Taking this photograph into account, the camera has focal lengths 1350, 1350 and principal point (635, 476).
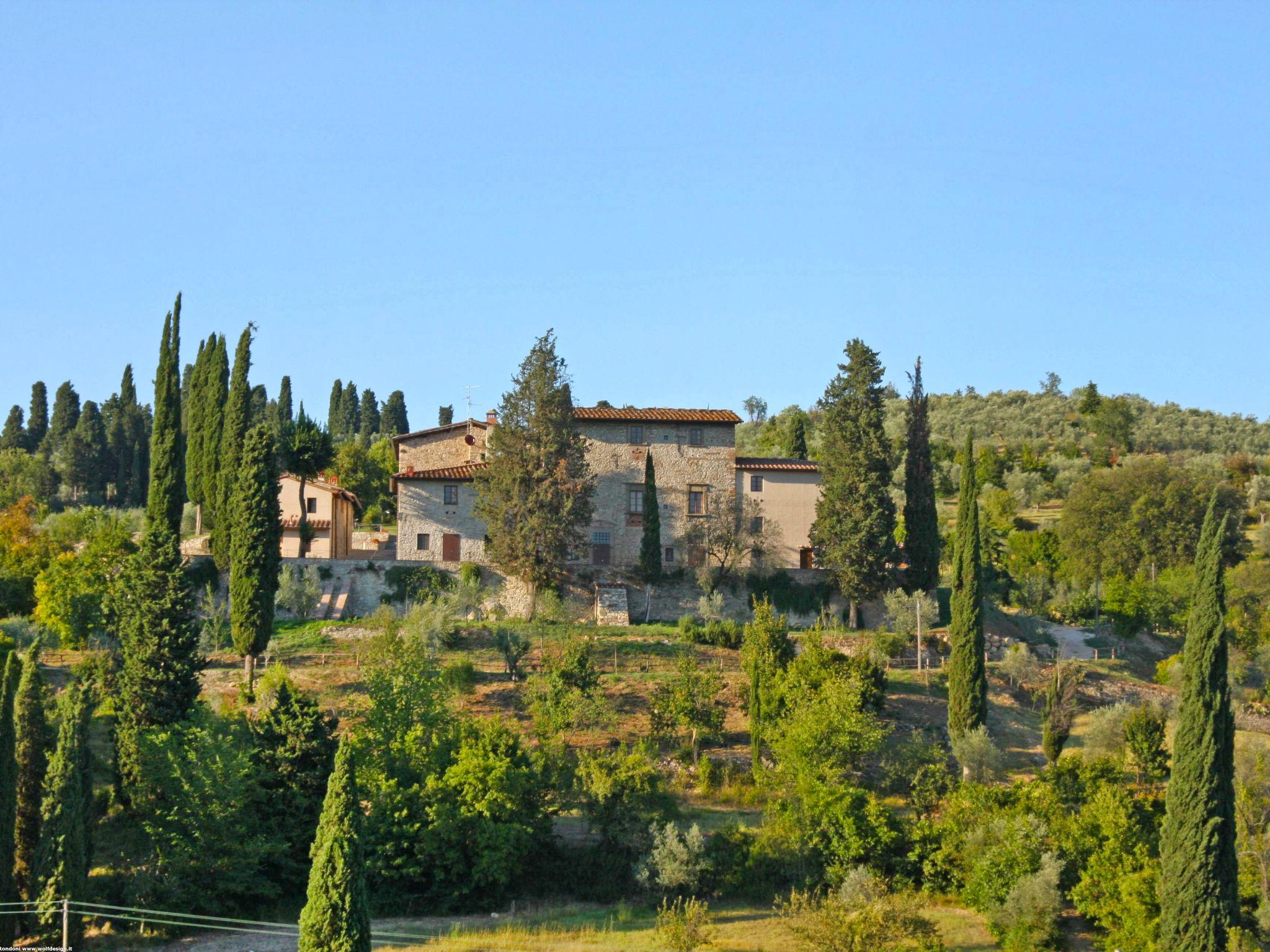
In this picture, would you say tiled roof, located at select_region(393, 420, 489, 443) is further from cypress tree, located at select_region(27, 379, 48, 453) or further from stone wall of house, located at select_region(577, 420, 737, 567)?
cypress tree, located at select_region(27, 379, 48, 453)

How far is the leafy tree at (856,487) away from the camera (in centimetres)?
4538

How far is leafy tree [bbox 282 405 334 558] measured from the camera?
4888 centimetres

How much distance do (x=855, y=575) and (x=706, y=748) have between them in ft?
37.9

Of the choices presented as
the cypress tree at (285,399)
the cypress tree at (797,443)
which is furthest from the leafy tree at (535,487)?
the cypress tree at (285,399)

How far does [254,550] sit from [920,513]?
21.9 metres

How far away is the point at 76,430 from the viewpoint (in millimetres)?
78938

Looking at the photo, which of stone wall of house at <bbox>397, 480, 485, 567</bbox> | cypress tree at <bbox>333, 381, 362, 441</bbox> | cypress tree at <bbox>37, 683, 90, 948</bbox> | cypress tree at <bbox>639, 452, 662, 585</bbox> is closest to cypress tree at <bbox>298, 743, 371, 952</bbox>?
cypress tree at <bbox>37, 683, 90, 948</bbox>

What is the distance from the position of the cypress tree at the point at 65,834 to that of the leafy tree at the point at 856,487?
26335mm

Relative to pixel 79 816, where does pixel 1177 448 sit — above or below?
above

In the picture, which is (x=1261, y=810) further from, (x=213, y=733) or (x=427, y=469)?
(x=427, y=469)

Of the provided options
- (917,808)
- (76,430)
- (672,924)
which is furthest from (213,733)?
(76,430)

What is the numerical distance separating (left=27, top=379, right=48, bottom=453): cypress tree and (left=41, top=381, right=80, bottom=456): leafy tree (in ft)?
13.0

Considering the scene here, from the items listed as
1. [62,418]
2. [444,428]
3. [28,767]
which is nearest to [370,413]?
[62,418]

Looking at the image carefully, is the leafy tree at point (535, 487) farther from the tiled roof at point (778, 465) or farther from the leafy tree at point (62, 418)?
the leafy tree at point (62, 418)
